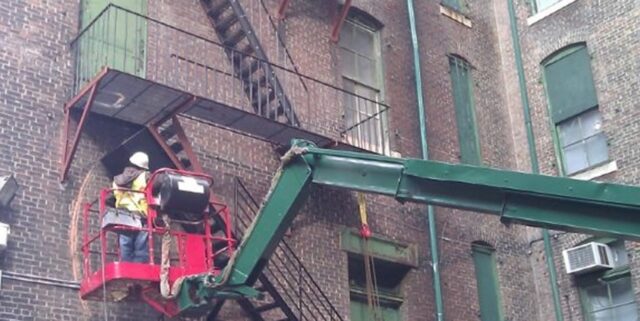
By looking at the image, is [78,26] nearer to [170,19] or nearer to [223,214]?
[170,19]

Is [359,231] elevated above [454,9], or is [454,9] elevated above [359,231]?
[454,9]

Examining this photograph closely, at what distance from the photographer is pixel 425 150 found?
16922 millimetres

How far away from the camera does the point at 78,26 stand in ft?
42.0

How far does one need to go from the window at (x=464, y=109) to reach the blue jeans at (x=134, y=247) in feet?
28.4

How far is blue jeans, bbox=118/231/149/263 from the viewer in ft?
35.2

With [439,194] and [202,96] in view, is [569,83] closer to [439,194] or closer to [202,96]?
[202,96]

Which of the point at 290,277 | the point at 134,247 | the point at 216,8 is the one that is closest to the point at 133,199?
the point at 134,247

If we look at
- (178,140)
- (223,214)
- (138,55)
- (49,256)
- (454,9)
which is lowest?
(49,256)

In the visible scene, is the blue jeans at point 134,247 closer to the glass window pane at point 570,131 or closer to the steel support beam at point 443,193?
the steel support beam at point 443,193

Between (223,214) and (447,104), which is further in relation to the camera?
(447,104)

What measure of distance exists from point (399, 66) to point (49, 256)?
27.7 ft

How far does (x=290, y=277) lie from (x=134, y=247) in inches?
143

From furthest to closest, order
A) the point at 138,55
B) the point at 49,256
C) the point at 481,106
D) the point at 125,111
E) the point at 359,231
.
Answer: the point at 481,106 → the point at 359,231 → the point at 138,55 → the point at 125,111 → the point at 49,256

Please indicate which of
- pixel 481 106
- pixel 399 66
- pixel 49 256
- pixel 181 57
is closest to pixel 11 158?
pixel 49 256
